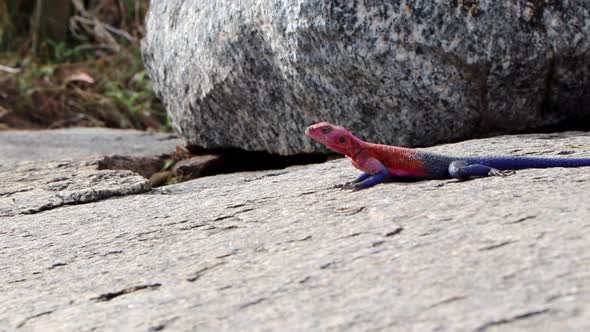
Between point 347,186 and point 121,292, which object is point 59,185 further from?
point 121,292

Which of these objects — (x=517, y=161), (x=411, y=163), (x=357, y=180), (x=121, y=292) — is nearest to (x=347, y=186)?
(x=357, y=180)

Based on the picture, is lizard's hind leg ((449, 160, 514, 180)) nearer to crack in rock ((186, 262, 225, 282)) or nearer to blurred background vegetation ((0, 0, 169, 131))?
crack in rock ((186, 262, 225, 282))

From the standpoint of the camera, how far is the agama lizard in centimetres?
327

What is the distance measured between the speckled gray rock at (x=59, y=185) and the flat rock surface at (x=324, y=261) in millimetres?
448

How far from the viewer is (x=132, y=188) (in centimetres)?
430

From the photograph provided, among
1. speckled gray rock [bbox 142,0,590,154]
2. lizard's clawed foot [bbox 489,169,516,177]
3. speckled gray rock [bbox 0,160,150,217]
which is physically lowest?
speckled gray rock [bbox 0,160,150,217]

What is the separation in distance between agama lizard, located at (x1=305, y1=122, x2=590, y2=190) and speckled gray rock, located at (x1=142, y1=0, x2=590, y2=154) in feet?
2.19

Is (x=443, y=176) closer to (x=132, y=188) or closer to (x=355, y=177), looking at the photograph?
(x=355, y=177)

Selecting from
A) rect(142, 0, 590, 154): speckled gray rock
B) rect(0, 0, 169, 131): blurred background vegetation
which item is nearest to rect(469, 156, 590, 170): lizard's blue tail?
rect(142, 0, 590, 154): speckled gray rock

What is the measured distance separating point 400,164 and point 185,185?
4.62 ft

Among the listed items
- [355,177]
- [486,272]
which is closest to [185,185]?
[355,177]

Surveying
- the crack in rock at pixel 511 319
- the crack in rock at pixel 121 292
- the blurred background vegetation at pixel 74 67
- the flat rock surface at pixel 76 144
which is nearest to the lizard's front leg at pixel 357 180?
the crack in rock at pixel 121 292

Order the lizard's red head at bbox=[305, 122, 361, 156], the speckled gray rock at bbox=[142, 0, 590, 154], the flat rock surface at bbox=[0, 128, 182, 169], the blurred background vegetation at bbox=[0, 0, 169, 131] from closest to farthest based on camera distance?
1. the lizard's red head at bbox=[305, 122, 361, 156]
2. the speckled gray rock at bbox=[142, 0, 590, 154]
3. the flat rock surface at bbox=[0, 128, 182, 169]
4. the blurred background vegetation at bbox=[0, 0, 169, 131]

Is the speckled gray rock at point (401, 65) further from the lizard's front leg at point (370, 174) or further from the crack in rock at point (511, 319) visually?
the crack in rock at point (511, 319)
